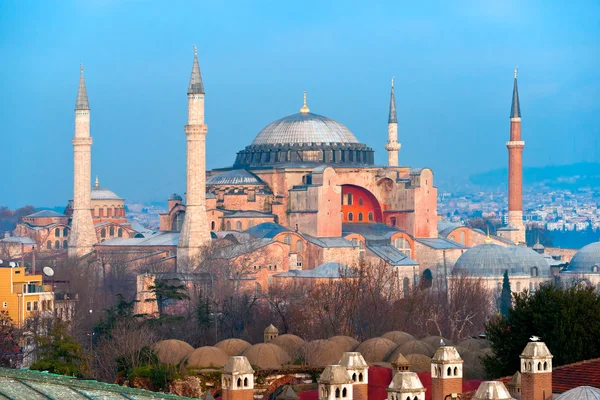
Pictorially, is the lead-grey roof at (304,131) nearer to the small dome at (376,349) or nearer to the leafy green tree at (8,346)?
the leafy green tree at (8,346)

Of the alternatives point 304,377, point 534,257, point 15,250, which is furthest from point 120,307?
point 15,250

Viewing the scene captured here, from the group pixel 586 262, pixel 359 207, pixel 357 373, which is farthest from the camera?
pixel 586 262

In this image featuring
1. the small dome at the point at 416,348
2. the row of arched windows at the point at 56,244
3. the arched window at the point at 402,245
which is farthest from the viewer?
the row of arched windows at the point at 56,244

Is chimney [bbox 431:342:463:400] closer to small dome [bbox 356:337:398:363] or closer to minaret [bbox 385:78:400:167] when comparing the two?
small dome [bbox 356:337:398:363]

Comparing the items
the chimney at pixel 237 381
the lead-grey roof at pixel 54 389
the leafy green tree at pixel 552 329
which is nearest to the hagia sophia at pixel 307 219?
the leafy green tree at pixel 552 329

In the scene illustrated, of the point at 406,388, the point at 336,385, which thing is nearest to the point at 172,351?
the point at 336,385

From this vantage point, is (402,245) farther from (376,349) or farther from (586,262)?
(376,349)

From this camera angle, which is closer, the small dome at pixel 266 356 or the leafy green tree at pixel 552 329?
the leafy green tree at pixel 552 329
